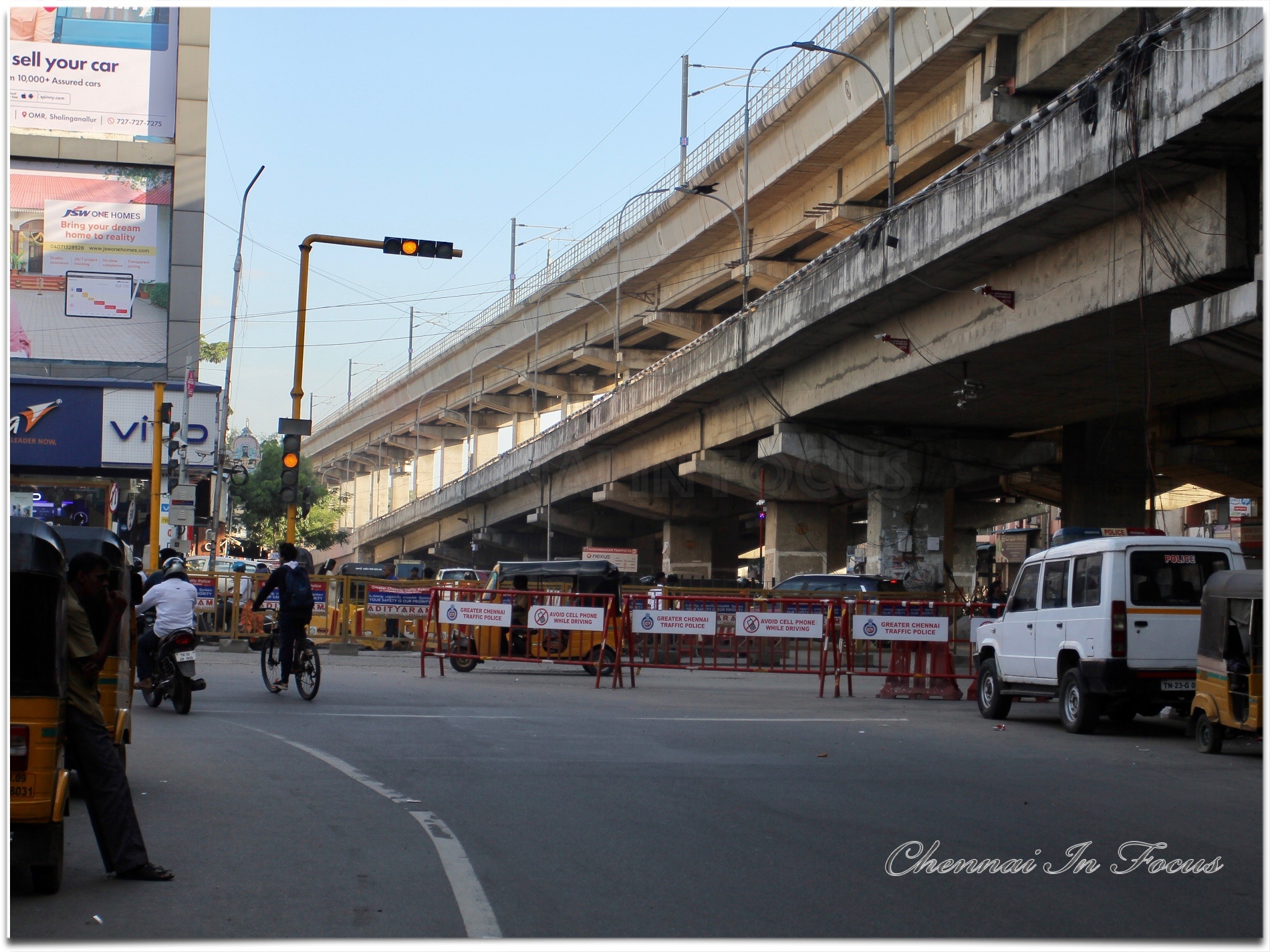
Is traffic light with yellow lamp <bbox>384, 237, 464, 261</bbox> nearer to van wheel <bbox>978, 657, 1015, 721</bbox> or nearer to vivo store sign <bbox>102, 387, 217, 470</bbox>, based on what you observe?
van wheel <bbox>978, 657, 1015, 721</bbox>

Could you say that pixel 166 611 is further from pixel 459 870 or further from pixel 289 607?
pixel 459 870

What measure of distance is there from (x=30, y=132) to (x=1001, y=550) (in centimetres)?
5912

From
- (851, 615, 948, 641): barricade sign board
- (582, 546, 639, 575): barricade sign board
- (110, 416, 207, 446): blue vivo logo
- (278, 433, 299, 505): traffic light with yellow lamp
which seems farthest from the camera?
(582, 546, 639, 575): barricade sign board

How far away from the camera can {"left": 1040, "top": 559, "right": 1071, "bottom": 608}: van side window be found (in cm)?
1485

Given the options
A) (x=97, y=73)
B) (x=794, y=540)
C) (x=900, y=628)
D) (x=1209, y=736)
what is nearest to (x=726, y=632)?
(x=900, y=628)

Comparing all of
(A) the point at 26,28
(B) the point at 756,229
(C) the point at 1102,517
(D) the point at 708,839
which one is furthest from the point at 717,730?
(A) the point at 26,28

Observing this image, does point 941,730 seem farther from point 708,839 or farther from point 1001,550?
point 1001,550

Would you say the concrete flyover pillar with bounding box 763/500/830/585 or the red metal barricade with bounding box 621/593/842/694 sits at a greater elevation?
the concrete flyover pillar with bounding box 763/500/830/585

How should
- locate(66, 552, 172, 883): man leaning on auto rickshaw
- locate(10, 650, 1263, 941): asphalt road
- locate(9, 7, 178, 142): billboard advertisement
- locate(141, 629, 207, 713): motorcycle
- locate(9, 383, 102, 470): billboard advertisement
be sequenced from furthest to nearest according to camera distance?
locate(9, 383, 102, 470): billboard advertisement, locate(9, 7, 178, 142): billboard advertisement, locate(141, 629, 207, 713): motorcycle, locate(66, 552, 172, 883): man leaning on auto rickshaw, locate(10, 650, 1263, 941): asphalt road

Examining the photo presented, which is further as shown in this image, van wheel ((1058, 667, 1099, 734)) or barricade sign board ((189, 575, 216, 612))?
barricade sign board ((189, 575, 216, 612))

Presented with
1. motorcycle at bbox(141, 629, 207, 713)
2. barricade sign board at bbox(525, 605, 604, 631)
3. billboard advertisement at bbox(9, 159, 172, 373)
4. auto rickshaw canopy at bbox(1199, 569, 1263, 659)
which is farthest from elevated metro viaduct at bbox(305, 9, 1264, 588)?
billboard advertisement at bbox(9, 159, 172, 373)

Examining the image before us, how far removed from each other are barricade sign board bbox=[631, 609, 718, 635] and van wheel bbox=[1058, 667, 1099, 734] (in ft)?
21.7

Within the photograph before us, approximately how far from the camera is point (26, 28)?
33125 mm

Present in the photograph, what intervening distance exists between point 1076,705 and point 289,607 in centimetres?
907
